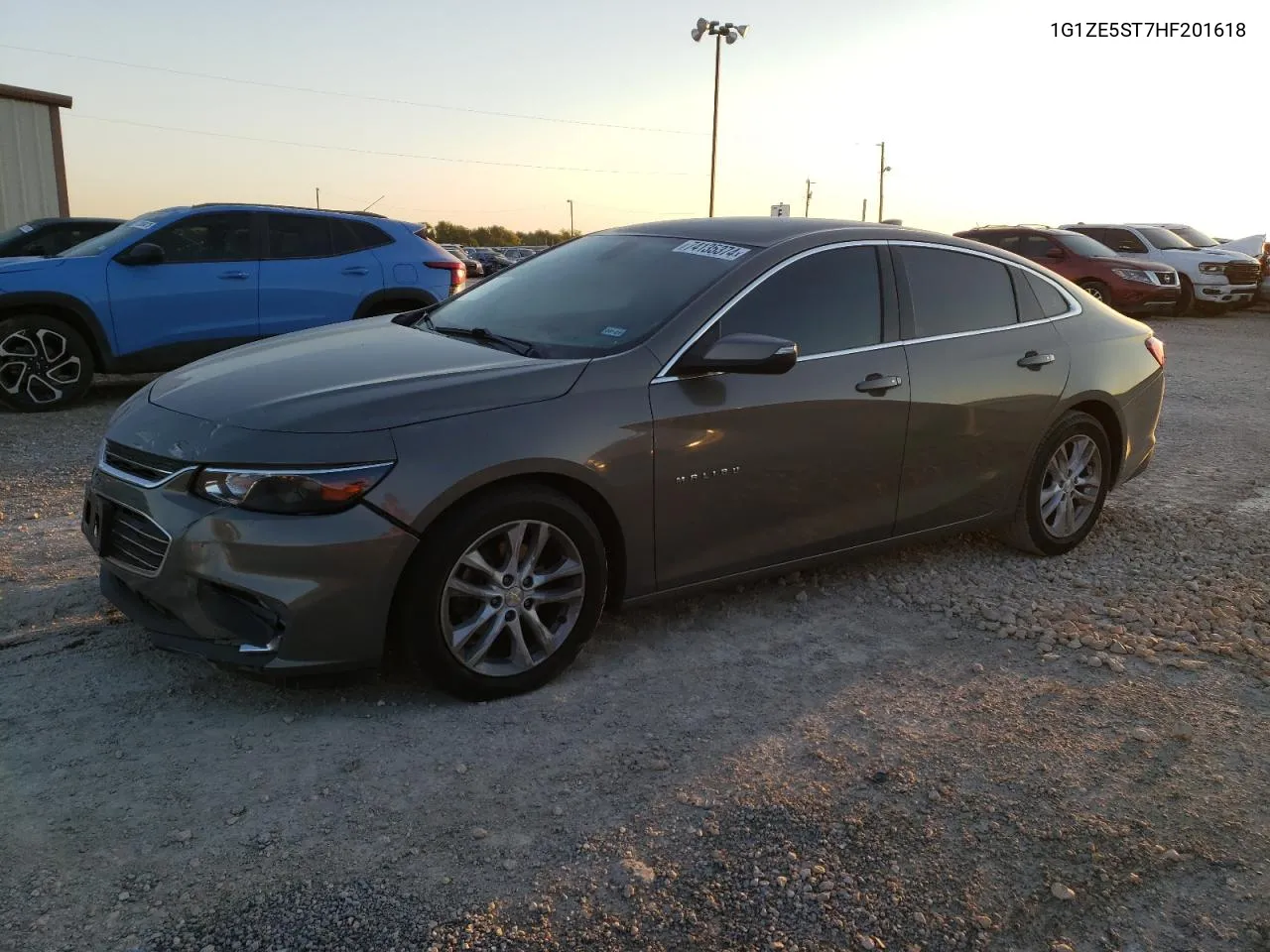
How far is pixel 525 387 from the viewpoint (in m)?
3.59

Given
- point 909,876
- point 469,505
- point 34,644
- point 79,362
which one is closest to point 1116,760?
point 909,876

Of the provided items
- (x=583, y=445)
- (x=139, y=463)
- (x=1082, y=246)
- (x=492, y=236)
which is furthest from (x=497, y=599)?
(x=492, y=236)

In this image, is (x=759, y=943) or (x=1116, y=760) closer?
(x=759, y=943)

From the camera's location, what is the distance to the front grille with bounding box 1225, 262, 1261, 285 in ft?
68.6

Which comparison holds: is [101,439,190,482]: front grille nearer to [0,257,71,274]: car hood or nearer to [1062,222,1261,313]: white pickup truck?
[0,257,71,274]: car hood

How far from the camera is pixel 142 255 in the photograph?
28.4 ft

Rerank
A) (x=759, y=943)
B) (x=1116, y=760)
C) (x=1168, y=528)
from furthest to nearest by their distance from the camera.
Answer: (x=1168, y=528) → (x=1116, y=760) → (x=759, y=943)

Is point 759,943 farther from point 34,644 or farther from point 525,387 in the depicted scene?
point 34,644

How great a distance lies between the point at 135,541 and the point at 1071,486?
13.9ft

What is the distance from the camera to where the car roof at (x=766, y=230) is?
443 cm

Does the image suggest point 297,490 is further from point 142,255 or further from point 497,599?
point 142,255

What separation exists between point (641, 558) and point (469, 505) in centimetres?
74

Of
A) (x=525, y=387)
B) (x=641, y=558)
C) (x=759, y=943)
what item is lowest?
(x=759, y=943)

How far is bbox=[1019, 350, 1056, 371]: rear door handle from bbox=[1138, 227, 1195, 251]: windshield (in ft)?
61.5
